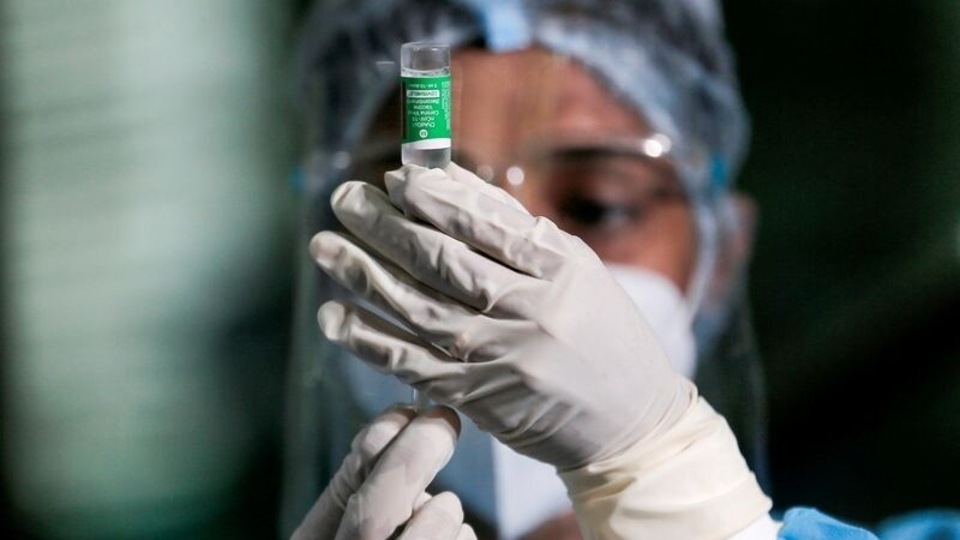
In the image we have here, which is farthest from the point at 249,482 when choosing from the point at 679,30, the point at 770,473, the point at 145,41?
the point at 679,30

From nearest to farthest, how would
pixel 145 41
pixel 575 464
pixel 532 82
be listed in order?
pixel 575 464 → pixel 532 82 → pixel 145 41

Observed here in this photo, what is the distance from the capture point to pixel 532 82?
116cm

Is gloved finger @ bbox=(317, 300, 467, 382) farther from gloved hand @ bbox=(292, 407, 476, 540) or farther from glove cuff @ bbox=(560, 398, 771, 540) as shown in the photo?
glove cuff @ bbox=(560, 398, 771, 540)

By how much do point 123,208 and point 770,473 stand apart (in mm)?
1027

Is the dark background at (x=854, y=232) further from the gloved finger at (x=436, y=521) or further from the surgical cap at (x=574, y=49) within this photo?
the gloved finger at (x=436, y=521)

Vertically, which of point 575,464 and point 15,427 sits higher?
point 575,464

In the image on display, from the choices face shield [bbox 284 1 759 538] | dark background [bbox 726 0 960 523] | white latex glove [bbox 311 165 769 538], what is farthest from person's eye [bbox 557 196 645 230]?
white latex glove [bbox 311 165 769 538]

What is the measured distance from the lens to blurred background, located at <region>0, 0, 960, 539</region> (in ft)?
4.65

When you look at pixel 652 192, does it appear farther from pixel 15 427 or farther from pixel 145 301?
pixel 15 427

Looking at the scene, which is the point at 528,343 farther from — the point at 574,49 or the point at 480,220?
the point at 574,49

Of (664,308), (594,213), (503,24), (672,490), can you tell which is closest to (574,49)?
(503,24)

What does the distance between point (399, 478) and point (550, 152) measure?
1.85 ft

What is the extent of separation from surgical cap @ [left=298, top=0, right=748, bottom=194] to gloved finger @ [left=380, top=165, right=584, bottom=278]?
1.66 feet

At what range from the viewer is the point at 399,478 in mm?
697
